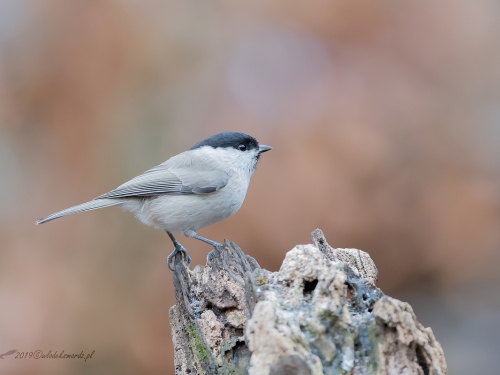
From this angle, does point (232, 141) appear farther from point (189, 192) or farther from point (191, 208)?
point (191, 208)

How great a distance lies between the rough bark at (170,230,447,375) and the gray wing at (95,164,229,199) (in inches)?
48.6

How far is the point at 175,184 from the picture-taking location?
11.4 feet

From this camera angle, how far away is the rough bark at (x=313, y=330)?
59.8 inches

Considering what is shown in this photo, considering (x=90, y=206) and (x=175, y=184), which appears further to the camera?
(x=175, y=184)

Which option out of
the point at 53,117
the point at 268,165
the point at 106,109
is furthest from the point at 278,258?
the point at 53,117

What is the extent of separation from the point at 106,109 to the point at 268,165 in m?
1.76

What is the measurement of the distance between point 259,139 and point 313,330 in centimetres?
302

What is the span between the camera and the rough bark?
1520mm

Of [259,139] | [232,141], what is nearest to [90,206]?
[232,141]

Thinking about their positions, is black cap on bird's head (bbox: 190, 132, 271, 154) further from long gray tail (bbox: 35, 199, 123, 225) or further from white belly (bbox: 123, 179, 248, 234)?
long gray tail (bbox: 35, 199, 123, 225)

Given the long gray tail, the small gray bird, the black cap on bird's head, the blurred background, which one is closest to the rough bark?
the small gray bird

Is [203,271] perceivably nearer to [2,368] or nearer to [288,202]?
[288,202]

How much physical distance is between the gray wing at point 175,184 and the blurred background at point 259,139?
3.09 feet

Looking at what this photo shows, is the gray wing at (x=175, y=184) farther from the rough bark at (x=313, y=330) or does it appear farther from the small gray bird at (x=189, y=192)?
the rough bark at (x=313, y=330)
